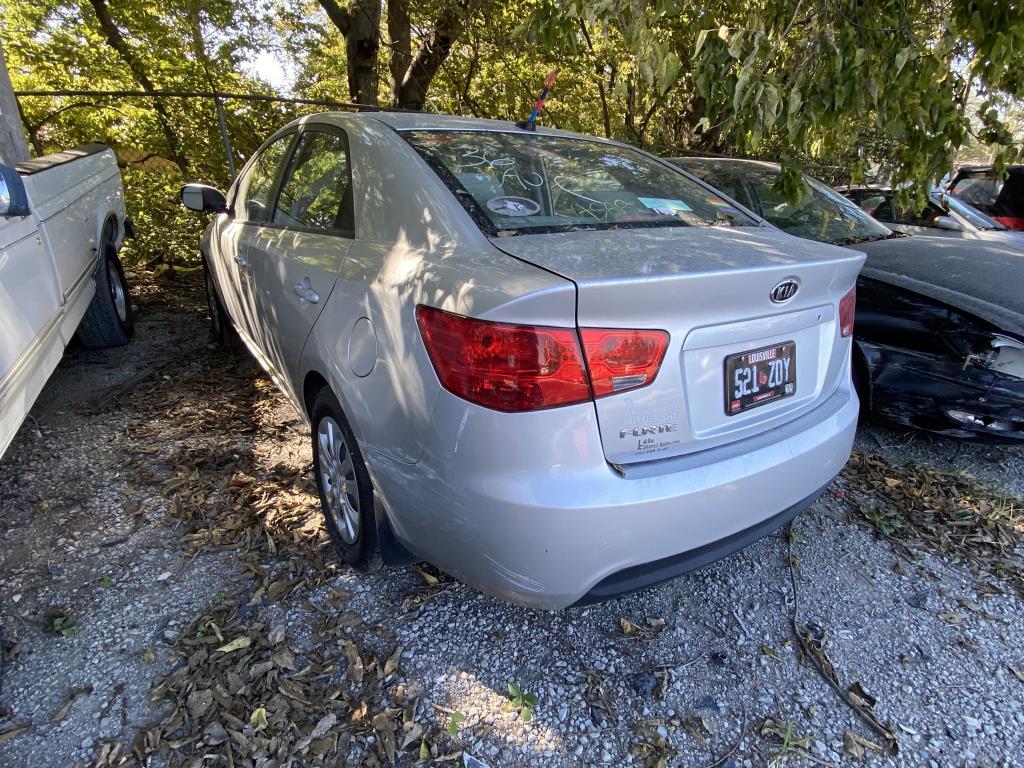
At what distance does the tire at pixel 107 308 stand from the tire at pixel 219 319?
0.64 metres

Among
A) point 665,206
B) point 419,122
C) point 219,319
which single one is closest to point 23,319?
point 419,122

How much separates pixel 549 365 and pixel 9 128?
197 inches

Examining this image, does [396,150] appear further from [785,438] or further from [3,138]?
[3,138]

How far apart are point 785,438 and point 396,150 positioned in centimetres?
161

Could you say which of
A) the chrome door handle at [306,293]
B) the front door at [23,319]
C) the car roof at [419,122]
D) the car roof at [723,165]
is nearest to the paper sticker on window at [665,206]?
the car roof at [419,122]

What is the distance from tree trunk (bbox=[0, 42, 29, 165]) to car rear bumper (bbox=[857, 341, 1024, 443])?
5.65 m

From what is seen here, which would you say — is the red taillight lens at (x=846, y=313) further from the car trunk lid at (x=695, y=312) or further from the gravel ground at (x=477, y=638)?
the gravel ground at (x=477, y=638)

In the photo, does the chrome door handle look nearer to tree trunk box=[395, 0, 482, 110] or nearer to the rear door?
the rear door

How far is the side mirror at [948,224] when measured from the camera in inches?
193

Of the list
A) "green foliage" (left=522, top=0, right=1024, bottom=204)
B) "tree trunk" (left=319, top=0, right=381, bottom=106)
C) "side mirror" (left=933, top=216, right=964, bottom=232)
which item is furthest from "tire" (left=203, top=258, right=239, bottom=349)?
"side mirror" (left=933, top=216, right=964, bottom=232)

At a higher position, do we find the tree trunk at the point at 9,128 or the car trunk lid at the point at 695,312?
the tree trunk at the point at 9,128

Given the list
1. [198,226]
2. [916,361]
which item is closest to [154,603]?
[916,361]

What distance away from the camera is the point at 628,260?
166cm

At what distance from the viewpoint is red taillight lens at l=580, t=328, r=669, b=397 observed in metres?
1.52
